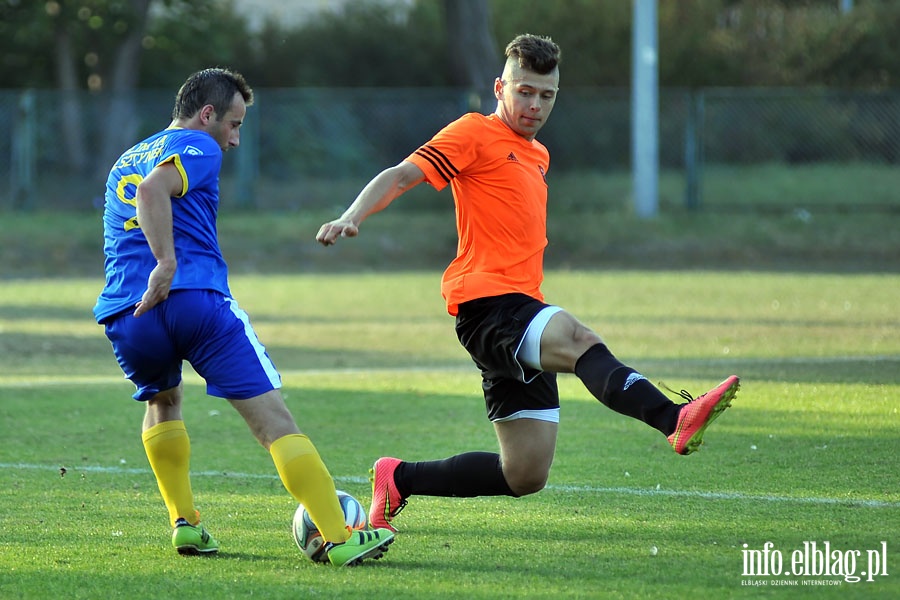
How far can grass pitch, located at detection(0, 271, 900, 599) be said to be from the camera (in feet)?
16.5

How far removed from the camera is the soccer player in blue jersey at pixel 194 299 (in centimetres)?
516

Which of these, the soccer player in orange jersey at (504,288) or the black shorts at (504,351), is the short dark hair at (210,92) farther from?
the black shorts at (504,351)

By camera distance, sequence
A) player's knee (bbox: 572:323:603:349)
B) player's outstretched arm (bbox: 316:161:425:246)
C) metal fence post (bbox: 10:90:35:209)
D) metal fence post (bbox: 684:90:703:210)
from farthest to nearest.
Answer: metal fence post (bbox: 684:90:703:210) → metal fence post (bbox: 10:90:35:209) → player's knee (bbox: 572:323:603:349) → player's outstretched arm (bbox: 316:161:425:246)

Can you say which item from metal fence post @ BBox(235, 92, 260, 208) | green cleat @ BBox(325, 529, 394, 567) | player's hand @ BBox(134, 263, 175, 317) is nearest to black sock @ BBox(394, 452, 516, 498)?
green cleat @ BBox(325, 529, 394, 567)

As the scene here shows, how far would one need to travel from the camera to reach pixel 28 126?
2331 centimetres

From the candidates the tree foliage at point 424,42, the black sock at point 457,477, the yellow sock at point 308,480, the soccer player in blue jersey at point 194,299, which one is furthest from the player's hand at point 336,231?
the tree foliage at point 424,42

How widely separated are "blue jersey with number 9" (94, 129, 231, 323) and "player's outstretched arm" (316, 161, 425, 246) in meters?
0.50

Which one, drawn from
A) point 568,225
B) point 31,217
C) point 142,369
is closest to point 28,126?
point 31,217

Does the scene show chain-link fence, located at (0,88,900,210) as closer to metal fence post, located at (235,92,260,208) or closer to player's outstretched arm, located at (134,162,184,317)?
metal fence post, located at (235,92,260,208)

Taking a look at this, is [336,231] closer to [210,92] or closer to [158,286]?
[158,286]

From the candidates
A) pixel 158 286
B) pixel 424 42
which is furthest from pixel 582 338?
pixel 424 42

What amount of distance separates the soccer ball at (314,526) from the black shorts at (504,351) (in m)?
0.72

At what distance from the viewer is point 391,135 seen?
25516mm

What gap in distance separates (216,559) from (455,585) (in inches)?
43.8
